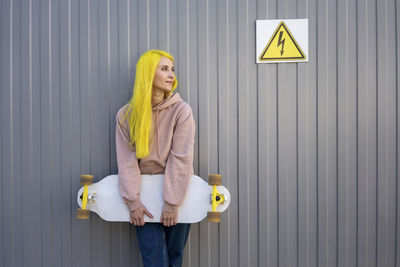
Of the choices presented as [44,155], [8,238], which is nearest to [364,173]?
[44,155]

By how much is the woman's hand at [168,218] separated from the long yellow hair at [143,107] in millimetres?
334

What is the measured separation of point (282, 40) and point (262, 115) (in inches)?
19.1

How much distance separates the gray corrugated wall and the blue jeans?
0.76ft

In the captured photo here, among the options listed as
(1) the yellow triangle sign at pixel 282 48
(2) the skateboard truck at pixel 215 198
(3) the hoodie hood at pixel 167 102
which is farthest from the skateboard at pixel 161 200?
(1) the yellow triangle sign at pixel 282 48

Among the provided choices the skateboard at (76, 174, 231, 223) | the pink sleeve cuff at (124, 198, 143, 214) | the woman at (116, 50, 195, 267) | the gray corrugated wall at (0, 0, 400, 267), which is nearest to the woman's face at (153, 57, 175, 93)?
the woman at (116, 50, 195, 267)

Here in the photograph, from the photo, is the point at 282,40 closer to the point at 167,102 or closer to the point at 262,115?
the point at 262,115

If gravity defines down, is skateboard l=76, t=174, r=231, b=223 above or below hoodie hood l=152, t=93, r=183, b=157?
below

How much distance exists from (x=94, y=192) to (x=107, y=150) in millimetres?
316

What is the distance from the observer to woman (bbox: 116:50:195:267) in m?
1.67

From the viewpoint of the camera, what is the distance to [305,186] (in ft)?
6.50

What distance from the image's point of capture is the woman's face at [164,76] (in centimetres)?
174

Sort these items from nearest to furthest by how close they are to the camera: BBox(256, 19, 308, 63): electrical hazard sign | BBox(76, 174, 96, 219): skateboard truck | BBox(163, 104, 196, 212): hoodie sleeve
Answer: BBox(163, 104, 196, 212): hoodie sleeve → BBox(76, 174, 96, 219): skateboard truck → BBox(256, 19, 308, 63): electrical hazard sign

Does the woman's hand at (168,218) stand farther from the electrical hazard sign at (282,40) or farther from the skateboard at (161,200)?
the electrical hazard sign at (282,40)

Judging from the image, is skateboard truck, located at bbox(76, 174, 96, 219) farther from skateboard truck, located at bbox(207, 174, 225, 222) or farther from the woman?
skateboard truck, located at bbox(207, 174, 225, 222)
